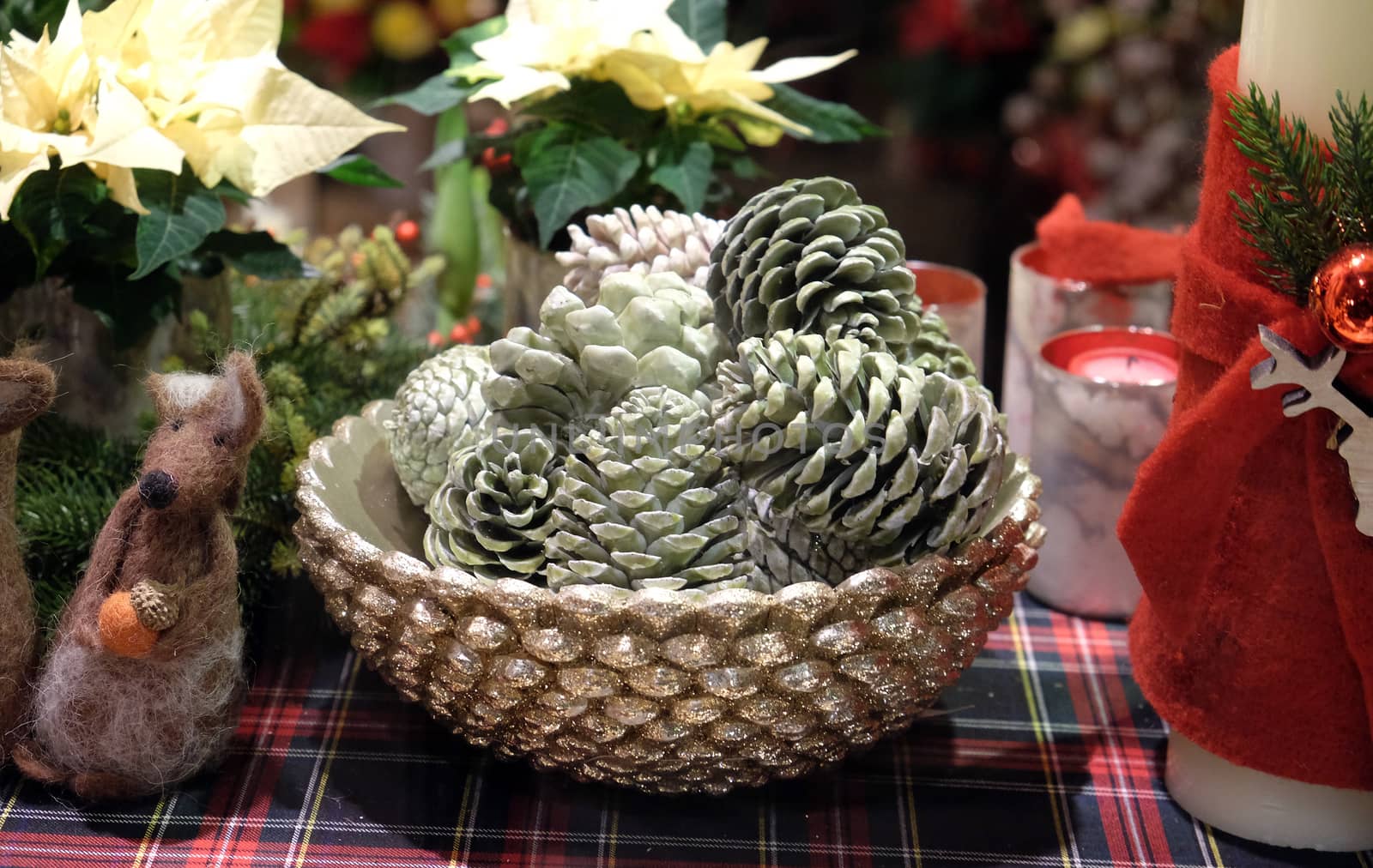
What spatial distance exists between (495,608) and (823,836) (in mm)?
178

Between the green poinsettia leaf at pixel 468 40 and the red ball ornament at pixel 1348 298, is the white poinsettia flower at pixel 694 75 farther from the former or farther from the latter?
the red ball ornament at pixel 1348 298

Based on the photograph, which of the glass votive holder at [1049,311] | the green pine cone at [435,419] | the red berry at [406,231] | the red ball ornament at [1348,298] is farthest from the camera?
the red berry at [406,231]

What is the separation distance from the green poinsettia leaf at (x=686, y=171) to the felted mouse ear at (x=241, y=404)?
0.28 metres

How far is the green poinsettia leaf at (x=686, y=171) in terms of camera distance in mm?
696

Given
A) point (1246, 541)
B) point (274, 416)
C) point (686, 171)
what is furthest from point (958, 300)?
point (274, 416)

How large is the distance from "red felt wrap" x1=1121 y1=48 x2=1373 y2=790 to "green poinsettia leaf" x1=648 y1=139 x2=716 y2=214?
28 centimetres

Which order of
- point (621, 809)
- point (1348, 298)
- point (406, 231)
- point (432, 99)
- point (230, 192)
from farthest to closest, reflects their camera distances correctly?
point (406, 231), point (432, 99), point (230, 192), point (621, 809), point (1348, 298)

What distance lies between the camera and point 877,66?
109 centimetres

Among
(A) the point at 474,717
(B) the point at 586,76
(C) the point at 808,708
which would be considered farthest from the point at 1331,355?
(B) the point at 586,76

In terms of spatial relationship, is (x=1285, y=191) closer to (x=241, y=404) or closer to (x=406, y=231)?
(x=241, y=404)

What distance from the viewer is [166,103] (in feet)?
1.96

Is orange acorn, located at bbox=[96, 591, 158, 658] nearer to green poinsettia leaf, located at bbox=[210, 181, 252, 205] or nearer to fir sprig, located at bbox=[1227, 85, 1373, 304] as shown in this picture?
green poinsettia leaf, located at bbox=[210, 181, 252, 205]

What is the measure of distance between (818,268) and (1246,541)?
195mm

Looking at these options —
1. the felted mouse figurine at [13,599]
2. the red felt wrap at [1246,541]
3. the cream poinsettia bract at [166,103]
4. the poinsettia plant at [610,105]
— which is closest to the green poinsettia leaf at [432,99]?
the poinsettia plant at [610,105]
